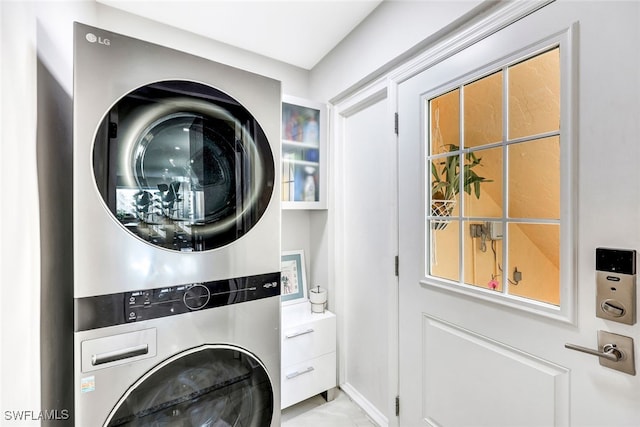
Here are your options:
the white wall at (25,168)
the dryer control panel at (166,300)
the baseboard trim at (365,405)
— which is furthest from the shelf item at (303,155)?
the baseboard trim at (365,405)

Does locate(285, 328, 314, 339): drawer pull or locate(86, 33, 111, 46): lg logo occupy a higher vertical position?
locate(86, 33, 111, 46): lg logo

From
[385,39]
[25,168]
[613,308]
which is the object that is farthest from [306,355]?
[385,39]

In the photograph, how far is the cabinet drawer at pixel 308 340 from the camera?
161 cm

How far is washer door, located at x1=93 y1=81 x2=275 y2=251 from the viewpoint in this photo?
2.87 ft

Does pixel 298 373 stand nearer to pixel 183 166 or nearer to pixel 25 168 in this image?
pixel 183 166

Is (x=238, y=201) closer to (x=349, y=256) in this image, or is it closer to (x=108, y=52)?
(x=108, y=52)

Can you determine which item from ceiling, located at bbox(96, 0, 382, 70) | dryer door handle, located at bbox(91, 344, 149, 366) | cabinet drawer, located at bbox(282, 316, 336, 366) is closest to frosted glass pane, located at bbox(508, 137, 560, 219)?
ceiling, located at bbox(96, 0, 382, 70)

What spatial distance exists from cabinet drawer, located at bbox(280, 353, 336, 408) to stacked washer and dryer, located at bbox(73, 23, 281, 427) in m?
0.48

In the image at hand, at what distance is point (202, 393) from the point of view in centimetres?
101

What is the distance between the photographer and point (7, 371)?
640 mm

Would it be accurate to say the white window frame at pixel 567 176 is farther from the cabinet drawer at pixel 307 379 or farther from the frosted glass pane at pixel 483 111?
the cabinet drawer at pixel 307 379

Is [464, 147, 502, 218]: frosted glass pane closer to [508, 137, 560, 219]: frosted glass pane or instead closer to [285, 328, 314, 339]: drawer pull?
[508, 137, 560, 219]: frosted glass pane

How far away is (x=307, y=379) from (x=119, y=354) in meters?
1.18

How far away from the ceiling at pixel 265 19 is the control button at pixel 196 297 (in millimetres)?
1498
